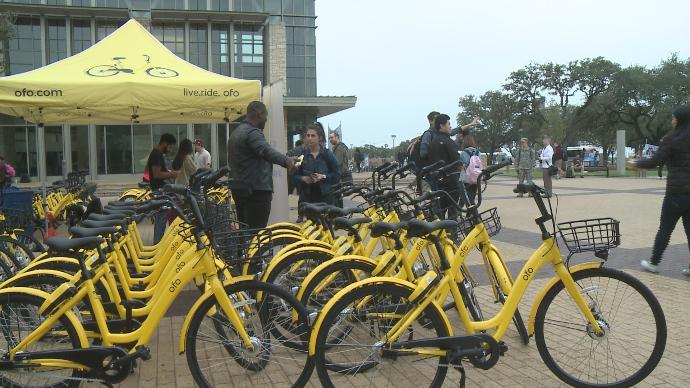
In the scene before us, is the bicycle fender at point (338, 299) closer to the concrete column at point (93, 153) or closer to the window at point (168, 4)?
the concrete column at point (93, 153)

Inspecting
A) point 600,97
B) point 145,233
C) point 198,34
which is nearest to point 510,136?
point 600,97

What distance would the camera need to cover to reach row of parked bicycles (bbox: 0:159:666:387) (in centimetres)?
310

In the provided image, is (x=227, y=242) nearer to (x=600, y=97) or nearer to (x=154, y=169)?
(x=154, y=169)

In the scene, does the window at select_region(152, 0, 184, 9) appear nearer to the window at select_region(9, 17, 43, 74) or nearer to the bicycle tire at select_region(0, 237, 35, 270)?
the window at select_region(9, 17, 43, 74)

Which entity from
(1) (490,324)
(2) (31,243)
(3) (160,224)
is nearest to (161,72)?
(3) (160,224)

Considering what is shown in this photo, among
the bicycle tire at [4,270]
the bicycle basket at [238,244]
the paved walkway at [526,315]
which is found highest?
the bicycle basket at [238,244]

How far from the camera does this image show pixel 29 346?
3.09m

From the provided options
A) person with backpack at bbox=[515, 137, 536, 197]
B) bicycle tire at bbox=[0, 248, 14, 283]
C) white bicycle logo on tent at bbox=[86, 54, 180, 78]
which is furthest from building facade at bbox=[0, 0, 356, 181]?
bicycle tire at bbox=[0, 248, 14, 283]

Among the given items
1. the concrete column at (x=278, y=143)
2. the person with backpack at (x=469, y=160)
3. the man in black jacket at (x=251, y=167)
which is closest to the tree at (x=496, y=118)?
the person with backpack at (x=469, y=160)

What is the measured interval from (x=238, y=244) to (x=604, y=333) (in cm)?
223

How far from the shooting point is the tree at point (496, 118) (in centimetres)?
6406

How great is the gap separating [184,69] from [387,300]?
5943 millimetres

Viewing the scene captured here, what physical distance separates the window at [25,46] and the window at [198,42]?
22.3ft

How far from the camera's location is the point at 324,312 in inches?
118
